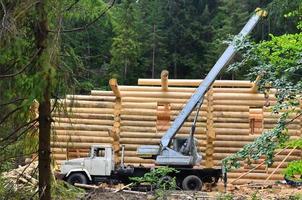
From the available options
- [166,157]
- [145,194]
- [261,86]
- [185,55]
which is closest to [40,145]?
[261,86]

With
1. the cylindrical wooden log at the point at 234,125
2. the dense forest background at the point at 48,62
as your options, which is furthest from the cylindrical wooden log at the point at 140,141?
the dense forest background at the point at 48,62

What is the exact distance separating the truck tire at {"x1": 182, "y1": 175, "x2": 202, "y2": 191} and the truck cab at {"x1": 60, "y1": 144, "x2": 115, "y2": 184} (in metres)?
2.43

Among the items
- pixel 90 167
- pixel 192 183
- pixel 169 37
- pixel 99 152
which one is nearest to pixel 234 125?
pixel 192 183

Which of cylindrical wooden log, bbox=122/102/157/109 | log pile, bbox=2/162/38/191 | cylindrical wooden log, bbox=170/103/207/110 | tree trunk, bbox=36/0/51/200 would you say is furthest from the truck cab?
tree trunk, bbox=36/0/51/200

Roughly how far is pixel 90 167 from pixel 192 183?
11.1 feet

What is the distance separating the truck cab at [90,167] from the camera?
52.6ft

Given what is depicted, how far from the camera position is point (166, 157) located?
51.4 ft

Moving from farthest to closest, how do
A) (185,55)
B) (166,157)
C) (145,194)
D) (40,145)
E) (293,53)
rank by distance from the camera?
1. (185,55)
2. (166,157)
3. (145,194)
4. (293,53)
5. (40,145)

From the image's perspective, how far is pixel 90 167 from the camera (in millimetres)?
16125

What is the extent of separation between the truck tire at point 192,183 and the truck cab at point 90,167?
2.43 m

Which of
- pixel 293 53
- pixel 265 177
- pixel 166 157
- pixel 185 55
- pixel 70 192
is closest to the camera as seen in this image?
pixel 70 192

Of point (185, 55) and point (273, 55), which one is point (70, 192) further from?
point (185, 55)

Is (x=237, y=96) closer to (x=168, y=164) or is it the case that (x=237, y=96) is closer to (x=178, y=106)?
(x=178, y=106)

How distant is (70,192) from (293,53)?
371 cm
